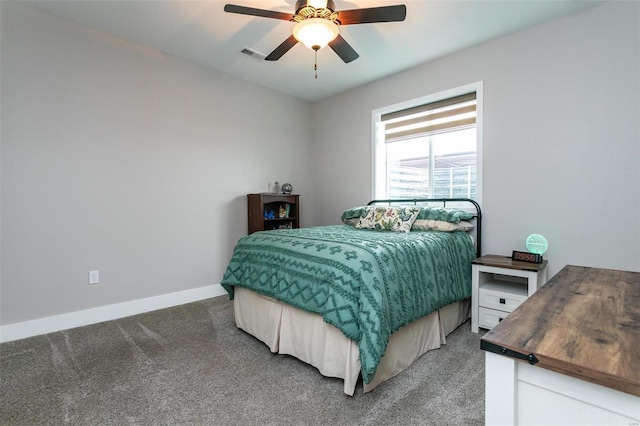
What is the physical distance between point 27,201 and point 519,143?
428 cm

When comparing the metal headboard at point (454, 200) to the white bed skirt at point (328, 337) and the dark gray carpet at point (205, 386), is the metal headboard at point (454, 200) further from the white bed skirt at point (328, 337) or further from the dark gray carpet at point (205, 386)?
the dark gray carpet at point (205, 386)

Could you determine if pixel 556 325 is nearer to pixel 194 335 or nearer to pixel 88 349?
pixel 194 335

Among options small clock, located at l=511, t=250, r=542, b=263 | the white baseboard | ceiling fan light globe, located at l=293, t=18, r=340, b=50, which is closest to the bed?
small clock, located at l=511, t=250, r=542, b=263

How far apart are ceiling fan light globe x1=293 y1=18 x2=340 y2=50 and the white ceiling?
512 millimetres

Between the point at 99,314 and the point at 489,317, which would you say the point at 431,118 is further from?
the point at 99,314

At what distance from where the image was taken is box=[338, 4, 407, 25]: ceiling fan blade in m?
1.91

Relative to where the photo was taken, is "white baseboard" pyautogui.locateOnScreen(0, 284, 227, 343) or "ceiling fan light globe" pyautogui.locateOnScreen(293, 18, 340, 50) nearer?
"ceiling fan light globe" pyautogui.locateOnScreen(293, 18, 340, 50)

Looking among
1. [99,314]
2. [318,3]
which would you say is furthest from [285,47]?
[99,314]

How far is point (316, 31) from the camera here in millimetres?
2039

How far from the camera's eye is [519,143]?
277cm

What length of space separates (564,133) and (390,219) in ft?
5.24

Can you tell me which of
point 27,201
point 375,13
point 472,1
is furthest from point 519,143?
point 27,201

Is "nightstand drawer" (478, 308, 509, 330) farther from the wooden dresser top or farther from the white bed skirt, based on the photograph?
the wooden dresser top

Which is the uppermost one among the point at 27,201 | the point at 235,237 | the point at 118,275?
the point at 27,201
